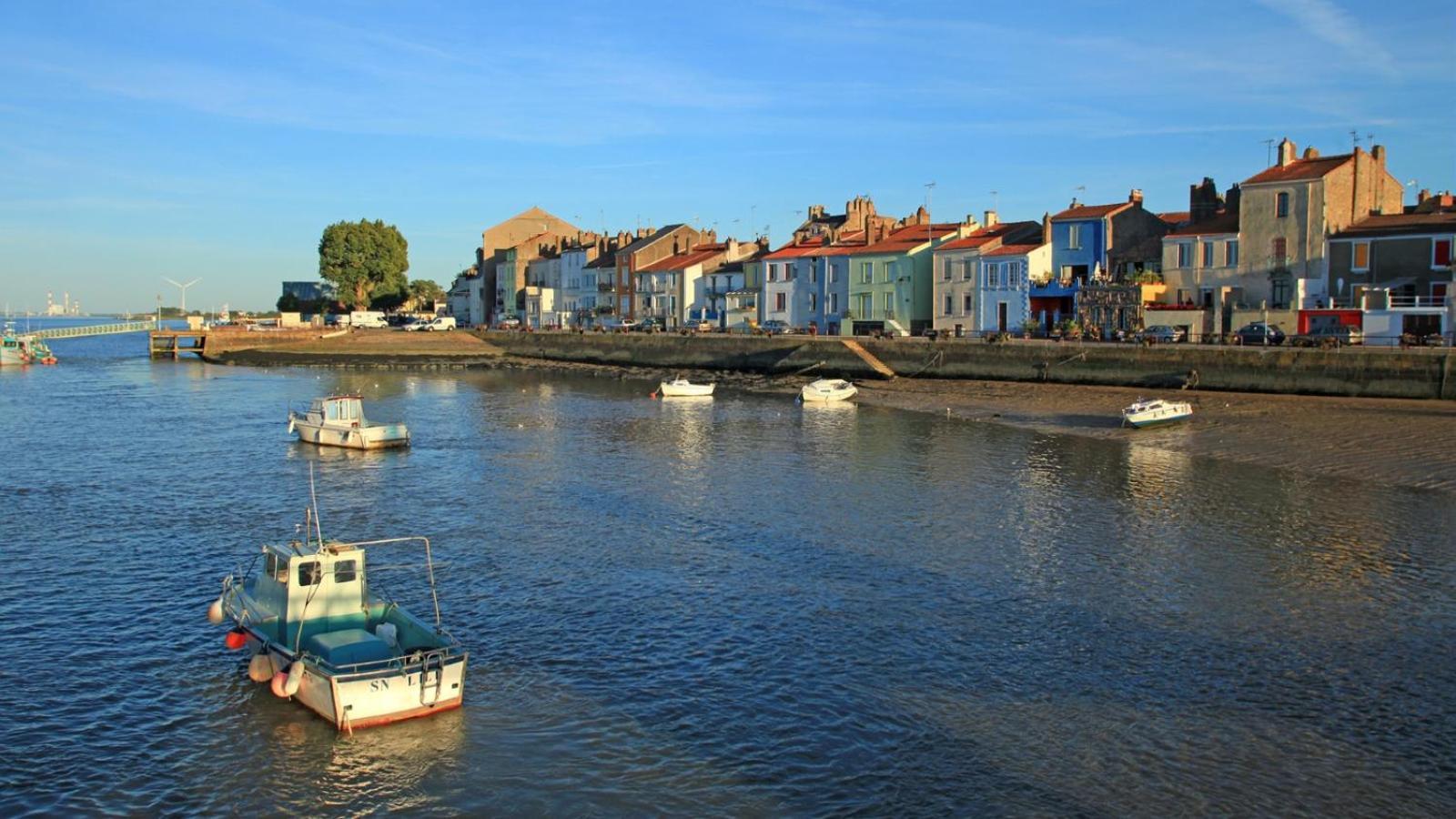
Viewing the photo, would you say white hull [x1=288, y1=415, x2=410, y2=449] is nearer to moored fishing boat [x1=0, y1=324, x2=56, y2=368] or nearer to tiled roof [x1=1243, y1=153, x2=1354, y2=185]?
tiled roof [x1=1243, y1=153, x2=1354, y2=185]

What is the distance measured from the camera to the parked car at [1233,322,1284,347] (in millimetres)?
63094

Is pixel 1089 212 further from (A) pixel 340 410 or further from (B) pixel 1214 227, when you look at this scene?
(A) pixel 340 410

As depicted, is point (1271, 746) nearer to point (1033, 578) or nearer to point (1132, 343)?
point (1033, 578)

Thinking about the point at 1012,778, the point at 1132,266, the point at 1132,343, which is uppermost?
the point at 1132,266

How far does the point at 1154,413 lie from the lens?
174 feet

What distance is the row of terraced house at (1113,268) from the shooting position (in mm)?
66125

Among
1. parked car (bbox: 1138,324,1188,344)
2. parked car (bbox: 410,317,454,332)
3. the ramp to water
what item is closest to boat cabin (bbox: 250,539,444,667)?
parked car (bbox: 1138,324,1188,344)

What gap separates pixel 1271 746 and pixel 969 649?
5.73 metres

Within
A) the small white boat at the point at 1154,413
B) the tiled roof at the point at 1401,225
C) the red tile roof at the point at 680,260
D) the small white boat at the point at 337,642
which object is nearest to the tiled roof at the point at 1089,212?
the tiled roof at the point at 1401,225

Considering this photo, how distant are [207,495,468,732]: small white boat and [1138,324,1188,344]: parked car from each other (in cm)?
5556

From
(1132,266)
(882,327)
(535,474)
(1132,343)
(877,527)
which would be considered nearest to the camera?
(877,527)

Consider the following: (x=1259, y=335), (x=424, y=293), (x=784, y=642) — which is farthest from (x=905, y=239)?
(x=424, y=293)

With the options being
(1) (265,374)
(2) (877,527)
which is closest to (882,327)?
(1) (265,374)

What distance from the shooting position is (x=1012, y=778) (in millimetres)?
16719
